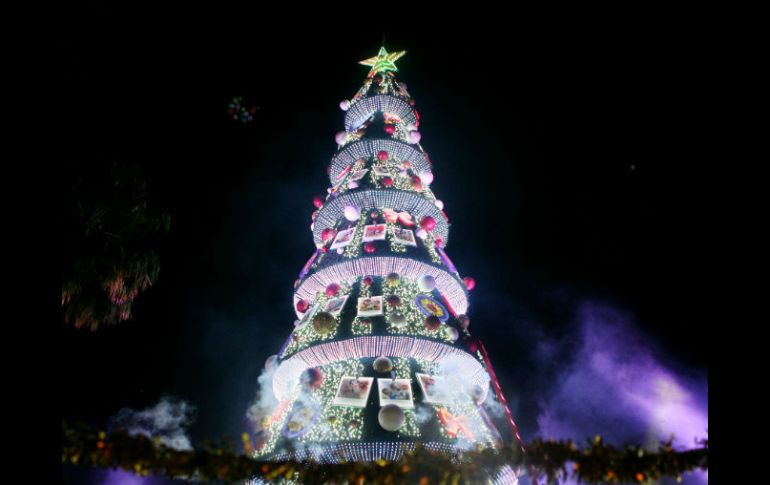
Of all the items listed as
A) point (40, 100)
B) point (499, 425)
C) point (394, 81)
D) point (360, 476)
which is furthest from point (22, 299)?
point (394, 81)

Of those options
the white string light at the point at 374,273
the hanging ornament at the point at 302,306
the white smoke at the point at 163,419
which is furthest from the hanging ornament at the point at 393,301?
the white smoke at the point at 163,419

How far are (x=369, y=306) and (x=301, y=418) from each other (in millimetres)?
3386

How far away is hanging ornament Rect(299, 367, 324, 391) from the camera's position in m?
13.3

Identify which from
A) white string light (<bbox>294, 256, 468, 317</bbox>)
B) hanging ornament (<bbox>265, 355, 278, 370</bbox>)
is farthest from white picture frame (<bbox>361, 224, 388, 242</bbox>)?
hanging ornament (<bbox>265, 355, 278, 370</bbox>)

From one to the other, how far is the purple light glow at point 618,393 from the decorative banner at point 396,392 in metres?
11.0

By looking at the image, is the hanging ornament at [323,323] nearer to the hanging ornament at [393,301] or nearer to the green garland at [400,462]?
the hanging ornament at [393,301]

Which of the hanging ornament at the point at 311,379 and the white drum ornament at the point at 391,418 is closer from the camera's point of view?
the white drum ornament at the point at 391,418

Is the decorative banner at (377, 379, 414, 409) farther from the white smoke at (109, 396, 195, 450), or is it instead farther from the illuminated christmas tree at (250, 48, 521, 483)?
the white smoke at (109, 396, 195, 450)

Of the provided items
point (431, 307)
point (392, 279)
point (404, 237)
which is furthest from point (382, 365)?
point (404, 237)

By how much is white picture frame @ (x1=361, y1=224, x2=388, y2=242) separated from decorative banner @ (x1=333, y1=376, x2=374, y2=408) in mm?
4451

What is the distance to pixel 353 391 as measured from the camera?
1284 cm

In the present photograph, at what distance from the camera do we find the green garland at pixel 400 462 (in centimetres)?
623

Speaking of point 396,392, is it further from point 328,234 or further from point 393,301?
point 328,234

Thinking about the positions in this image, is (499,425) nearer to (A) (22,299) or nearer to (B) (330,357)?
(B) (330,357)
